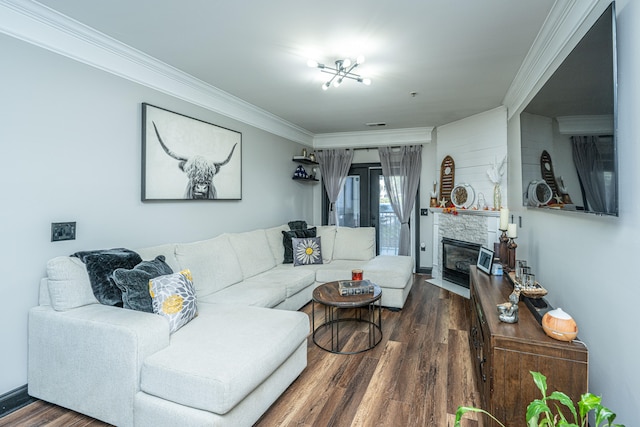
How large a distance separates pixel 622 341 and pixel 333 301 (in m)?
1.75

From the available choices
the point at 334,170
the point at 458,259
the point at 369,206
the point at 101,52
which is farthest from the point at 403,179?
the point at 101,52

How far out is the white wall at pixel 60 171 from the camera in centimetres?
194

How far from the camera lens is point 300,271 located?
12.4 ft

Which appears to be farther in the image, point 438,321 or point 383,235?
point 383,235

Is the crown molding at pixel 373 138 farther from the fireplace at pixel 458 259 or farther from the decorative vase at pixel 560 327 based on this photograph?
the decorative vase at pixel 560 327

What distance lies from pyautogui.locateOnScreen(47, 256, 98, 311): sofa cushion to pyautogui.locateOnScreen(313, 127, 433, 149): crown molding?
4.46m

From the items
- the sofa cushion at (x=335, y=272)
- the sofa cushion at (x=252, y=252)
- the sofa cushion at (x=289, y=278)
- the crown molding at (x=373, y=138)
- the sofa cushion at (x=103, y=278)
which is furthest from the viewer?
the crown molding at (x=373, y=138)

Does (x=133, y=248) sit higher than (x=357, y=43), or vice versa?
(x=357, y=43)

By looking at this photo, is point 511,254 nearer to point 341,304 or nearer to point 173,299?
point 341,304

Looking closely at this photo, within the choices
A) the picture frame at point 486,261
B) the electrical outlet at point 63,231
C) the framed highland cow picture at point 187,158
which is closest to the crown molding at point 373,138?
the framed highland cow picture at point 187,158

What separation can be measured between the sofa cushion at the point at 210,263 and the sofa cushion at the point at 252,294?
8 cm

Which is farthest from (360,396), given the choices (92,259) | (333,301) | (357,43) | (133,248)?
(357,43)

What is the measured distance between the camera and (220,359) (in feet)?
5.43

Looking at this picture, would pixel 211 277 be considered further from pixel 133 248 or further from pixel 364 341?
pixel 364 341
